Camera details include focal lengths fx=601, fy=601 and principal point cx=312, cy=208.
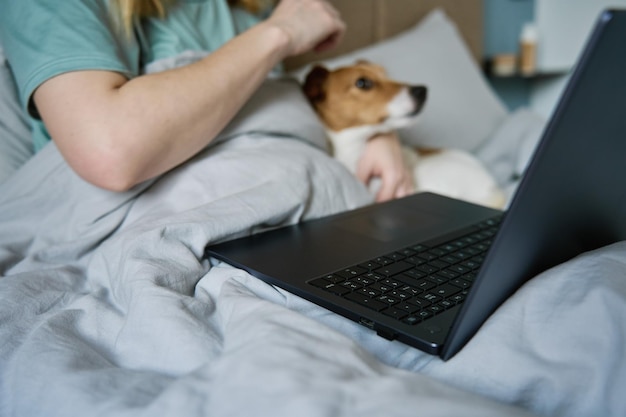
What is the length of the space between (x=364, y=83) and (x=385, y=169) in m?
0.29

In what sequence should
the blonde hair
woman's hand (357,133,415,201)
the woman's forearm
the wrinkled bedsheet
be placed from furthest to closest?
1. woman's hand (357,133,415,201)
2. the blonde hair
3. the woman's forearm
4. the wrinkled bedsheet

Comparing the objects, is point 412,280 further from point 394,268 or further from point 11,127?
point 11,127

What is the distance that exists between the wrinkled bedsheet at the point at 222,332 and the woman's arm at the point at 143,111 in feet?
0.21

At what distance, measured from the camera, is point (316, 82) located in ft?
4.51

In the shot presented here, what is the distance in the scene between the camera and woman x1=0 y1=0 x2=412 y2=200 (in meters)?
0.73

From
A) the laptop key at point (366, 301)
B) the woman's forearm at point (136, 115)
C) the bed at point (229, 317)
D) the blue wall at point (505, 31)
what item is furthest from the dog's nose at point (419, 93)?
the blue wall at point (505, 31)

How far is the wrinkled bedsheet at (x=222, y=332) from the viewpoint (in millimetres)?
401

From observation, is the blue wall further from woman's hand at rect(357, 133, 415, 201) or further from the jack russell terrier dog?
woman's hand at rect(357, 133, 415, 201)

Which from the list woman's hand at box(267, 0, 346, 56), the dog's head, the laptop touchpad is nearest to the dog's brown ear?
the dog's head

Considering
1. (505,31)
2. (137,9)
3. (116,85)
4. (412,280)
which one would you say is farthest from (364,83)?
(505,31)

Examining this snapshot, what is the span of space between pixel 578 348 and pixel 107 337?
42cm

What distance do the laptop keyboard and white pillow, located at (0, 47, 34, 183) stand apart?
57cm

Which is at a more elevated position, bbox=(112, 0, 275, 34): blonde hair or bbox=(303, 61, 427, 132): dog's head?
bbox=(112, 0, 275, 34): blonde hair

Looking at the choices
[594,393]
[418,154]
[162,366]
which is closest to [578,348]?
[594,393]
